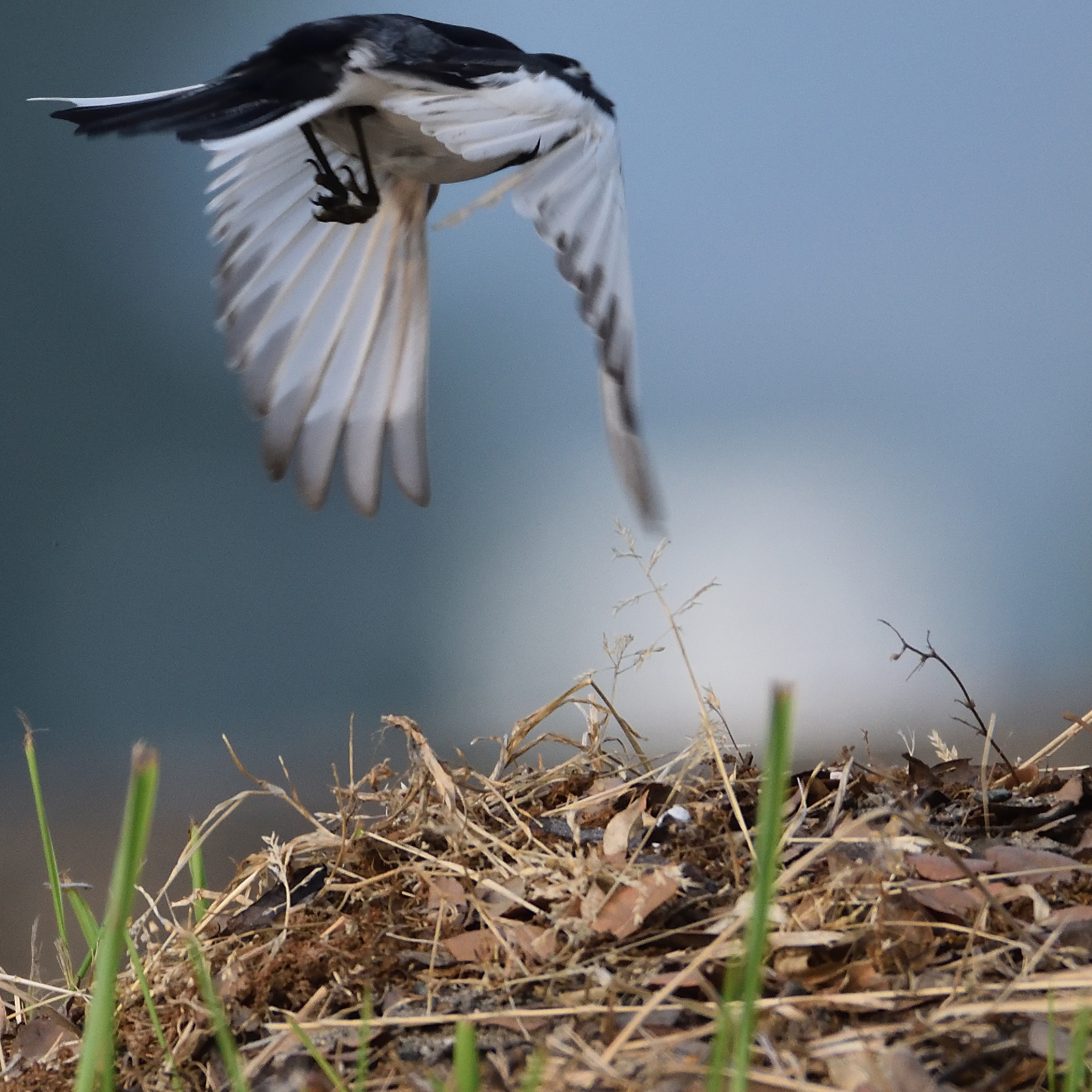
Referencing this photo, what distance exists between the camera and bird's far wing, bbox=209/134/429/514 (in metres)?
0.89

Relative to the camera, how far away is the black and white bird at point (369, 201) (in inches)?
26.8

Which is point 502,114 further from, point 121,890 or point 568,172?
point 121,890

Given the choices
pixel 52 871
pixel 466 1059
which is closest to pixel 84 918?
pixel 52 871

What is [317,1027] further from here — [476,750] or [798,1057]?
[476,750]

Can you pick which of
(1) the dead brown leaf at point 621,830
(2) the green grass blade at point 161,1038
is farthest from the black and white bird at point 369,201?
(2) the green grass blade at point 161,1038

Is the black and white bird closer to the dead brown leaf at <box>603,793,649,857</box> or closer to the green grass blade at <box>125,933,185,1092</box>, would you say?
the dead brown leaf at <box>603,793,649,857</box>

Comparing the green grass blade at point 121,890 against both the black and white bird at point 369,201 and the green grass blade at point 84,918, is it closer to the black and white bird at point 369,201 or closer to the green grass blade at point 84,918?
the green grass blade at point 84,918

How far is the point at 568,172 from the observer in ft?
2.33

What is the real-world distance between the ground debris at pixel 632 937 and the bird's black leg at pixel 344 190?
1.48 ft

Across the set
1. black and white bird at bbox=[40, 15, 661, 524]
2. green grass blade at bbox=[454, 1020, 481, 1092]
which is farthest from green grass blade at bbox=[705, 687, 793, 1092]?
black and white bird at bbox=[40, 15, 661, 524]

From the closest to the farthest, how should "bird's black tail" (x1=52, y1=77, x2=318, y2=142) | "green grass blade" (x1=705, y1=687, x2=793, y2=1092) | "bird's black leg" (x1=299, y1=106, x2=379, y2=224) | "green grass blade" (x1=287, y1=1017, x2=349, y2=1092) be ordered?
"green grass blade" (x1=705, y1=687, x2=793, y2=1092)
"green grass blade" (x1=287, y1=1017, x2=349, y2=1092)
"bird's black tail" (x1=52, y1=77, x2=318, y2=142)
"bird's black leg" (x1=299, y1=106, x2=379, y2=224)

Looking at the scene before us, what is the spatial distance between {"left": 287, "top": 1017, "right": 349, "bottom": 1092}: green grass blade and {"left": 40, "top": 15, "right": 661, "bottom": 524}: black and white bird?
448mm

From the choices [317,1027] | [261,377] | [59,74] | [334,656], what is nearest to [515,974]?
[317,1027]

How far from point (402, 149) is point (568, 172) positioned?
19 centimetres
